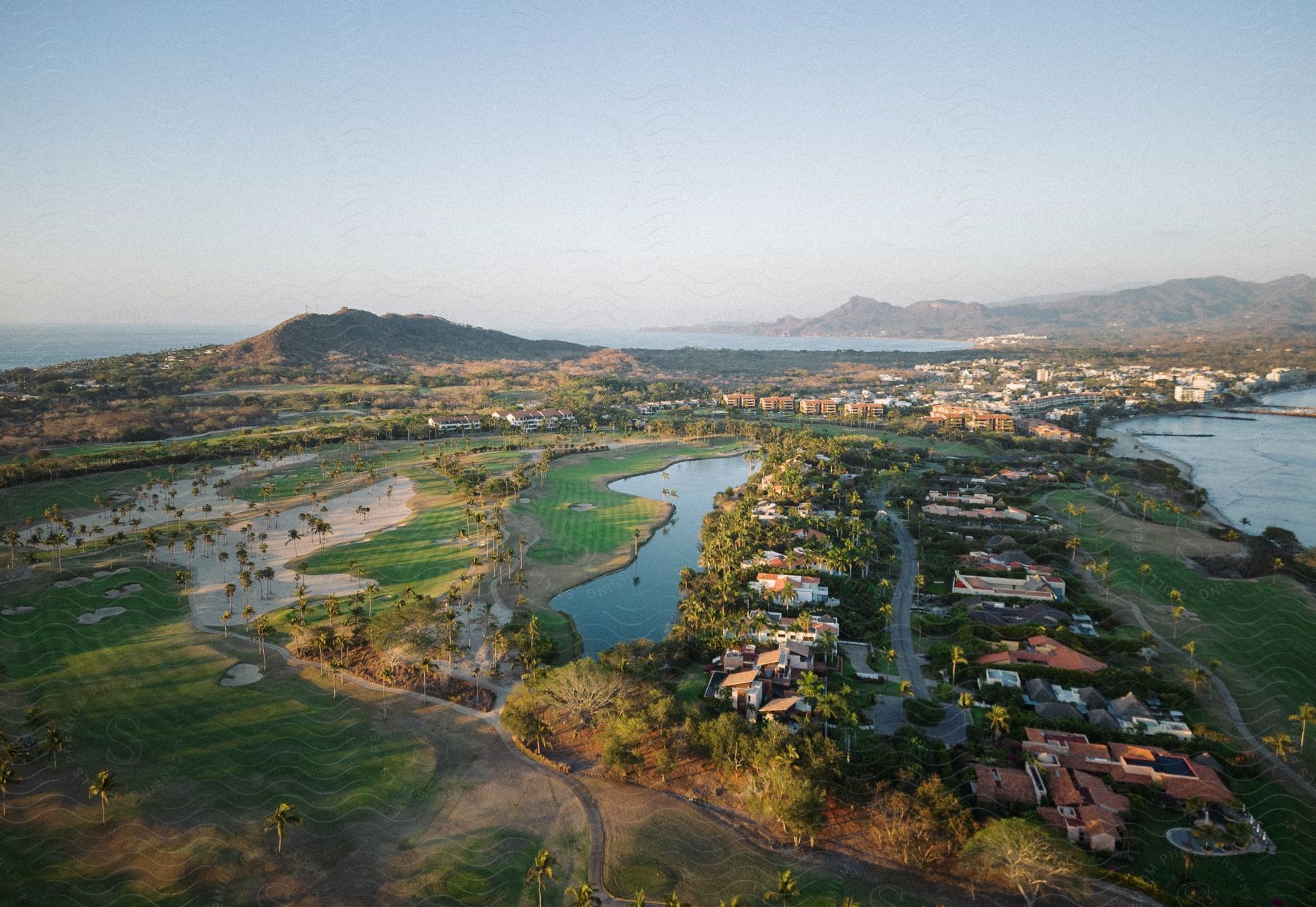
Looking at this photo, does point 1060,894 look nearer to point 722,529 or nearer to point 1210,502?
point 722,529

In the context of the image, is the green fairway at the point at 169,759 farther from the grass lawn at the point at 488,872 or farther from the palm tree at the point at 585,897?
the palm tree at the point at 585,897

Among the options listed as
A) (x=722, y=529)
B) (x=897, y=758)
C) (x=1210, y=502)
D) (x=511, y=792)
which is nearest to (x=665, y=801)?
(x=511, y=792)

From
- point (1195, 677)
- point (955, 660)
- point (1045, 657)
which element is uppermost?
point (1195, 677)

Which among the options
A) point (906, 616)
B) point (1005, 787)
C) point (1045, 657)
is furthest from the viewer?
point (906, 616)

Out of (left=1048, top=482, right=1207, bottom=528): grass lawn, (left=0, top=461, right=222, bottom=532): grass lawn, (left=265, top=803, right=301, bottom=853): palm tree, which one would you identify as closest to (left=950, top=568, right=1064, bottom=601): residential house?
(left=1048, top=482, right=1207, bottom=528): grass lawn

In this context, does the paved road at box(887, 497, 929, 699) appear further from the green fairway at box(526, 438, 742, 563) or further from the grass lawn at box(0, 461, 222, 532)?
the grass lawn at box(0, 461, 222, 532)

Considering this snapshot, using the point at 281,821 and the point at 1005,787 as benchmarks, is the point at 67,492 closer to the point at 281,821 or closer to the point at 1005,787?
the point at 281,821

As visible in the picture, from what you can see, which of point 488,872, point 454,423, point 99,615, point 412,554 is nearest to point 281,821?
point 488,872
